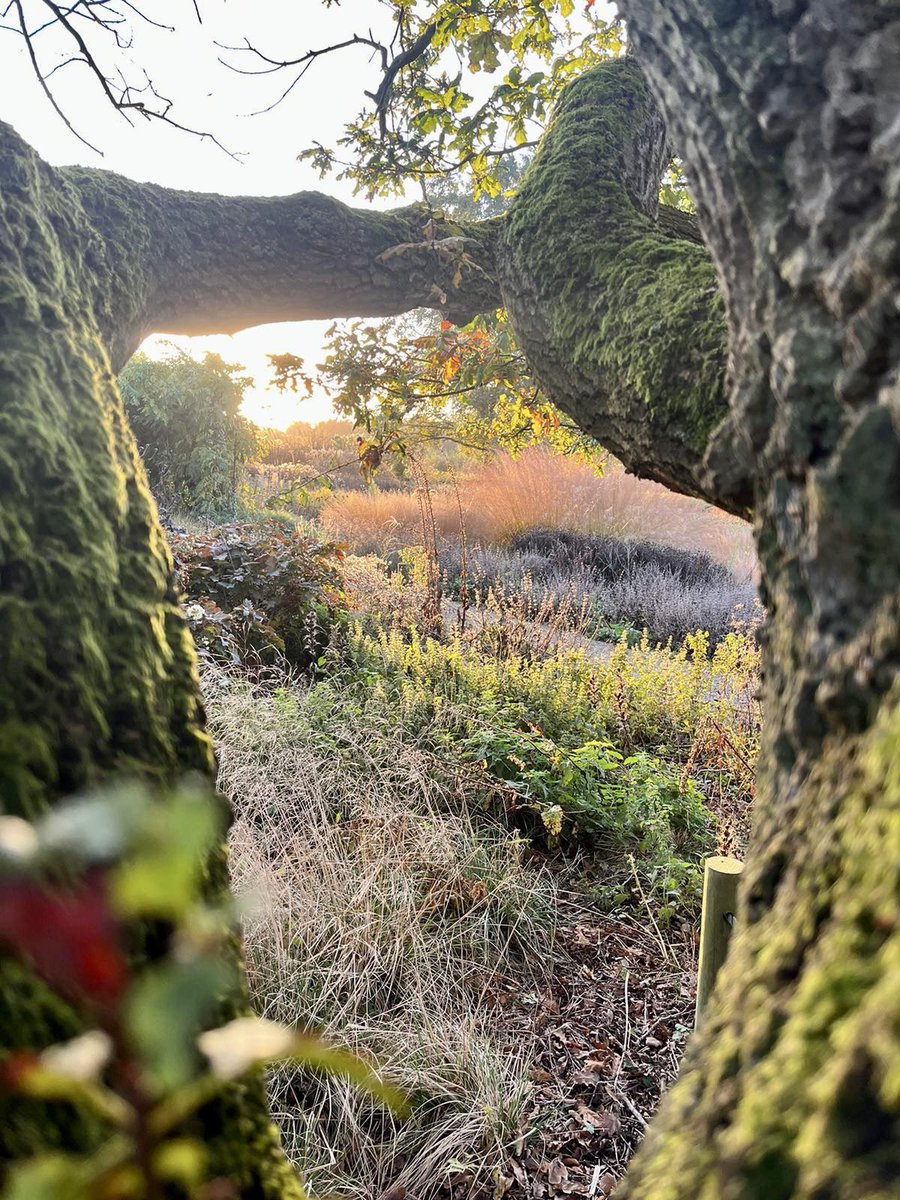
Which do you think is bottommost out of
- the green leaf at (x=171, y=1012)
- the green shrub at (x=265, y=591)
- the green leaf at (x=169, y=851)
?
the green shrub at (x=265, y=591)

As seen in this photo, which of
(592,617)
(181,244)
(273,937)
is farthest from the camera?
(592,617)

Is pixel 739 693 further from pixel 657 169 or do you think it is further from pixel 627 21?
pixel 627 21

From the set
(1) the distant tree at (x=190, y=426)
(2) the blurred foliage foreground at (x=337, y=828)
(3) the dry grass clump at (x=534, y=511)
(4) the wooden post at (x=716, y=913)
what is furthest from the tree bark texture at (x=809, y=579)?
(1) the distant tree at (x=190, y=426)

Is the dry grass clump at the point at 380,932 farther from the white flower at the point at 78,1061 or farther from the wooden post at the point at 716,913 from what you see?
the white flower at the point at 78,1061

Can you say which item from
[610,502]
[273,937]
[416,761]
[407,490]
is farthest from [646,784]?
[407,490]

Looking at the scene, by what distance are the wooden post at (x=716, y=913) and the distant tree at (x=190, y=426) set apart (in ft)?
33.3

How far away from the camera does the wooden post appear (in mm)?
1633

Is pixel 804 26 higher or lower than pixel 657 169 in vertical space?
lower

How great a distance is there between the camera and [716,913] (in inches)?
65.0

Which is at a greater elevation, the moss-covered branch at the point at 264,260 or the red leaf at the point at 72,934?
the moss-covered branch at the point at 264,260

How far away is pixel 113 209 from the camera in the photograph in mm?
1846

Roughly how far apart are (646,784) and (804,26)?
294cm

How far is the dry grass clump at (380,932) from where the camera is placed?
193cm

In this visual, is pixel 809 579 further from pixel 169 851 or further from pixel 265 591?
pixel 265 591
